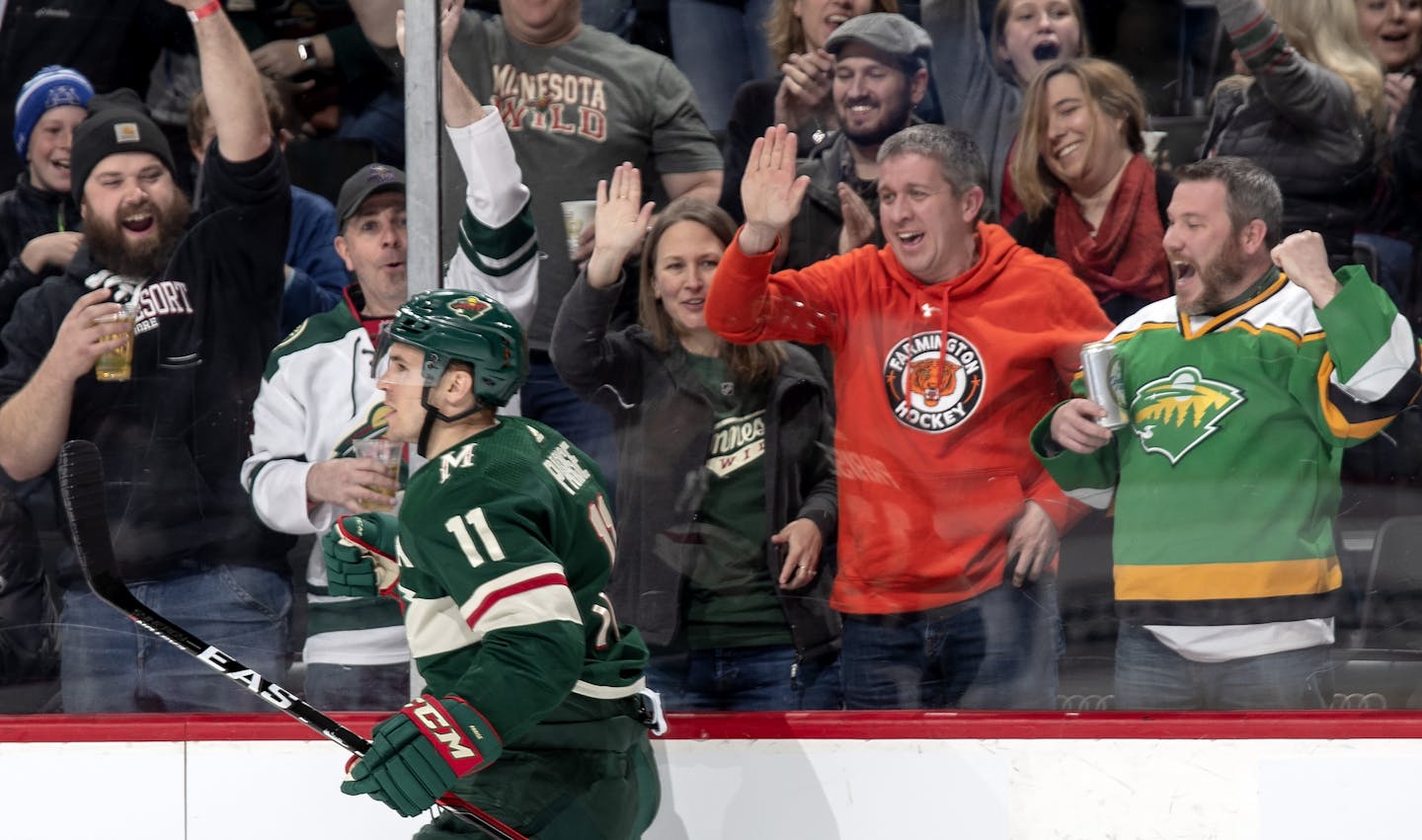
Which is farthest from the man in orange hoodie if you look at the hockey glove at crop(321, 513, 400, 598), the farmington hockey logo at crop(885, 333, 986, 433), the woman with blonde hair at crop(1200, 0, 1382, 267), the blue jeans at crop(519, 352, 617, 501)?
the hockey glove at crop(321, 513, 400, 598)

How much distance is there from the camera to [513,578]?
1.84 metres

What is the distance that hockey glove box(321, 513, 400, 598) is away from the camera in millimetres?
2199

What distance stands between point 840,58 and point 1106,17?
1.40ft

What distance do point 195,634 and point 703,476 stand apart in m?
0.94

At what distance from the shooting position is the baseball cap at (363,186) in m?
2.57

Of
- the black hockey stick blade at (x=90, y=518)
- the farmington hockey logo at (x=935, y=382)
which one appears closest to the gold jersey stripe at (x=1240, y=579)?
the farmington hockey logo at (x=935, y=382)

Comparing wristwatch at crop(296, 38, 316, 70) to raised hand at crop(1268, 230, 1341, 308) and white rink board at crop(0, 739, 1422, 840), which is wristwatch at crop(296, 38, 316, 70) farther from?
raised hand at crop(1268, 230, 1341, 308)

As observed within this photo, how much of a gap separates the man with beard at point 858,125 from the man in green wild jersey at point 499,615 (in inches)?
25.4

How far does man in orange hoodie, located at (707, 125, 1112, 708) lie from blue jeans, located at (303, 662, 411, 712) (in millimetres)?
771

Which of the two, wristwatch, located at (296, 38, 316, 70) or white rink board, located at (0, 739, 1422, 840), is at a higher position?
wristwatch, located at (296, 38, 316, 70)

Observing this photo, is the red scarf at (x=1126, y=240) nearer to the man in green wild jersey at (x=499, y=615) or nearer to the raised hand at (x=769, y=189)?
the raised hand at (x=769, y=189)

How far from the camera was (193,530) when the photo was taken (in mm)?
2660

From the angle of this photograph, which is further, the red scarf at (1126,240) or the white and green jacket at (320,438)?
the white and green jacket at (320,438)

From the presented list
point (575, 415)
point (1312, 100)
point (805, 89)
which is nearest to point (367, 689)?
point (575, 415)
